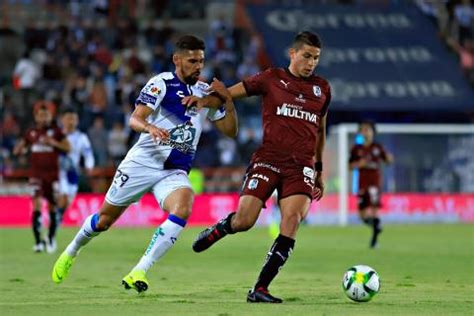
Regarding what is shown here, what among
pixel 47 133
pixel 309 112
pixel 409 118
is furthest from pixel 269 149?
pixel 409 118

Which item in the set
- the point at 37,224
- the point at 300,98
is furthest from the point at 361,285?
the point at 37,224

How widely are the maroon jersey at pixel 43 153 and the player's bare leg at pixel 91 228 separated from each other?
7717 millimetres

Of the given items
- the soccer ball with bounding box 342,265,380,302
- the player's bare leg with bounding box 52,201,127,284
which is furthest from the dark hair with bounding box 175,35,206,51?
the soccer ball with bounding box 342,265,380,302

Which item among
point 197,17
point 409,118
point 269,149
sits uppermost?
point 197,17

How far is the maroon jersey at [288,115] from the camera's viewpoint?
11.5 m

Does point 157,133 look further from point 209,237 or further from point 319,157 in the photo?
point 319,157

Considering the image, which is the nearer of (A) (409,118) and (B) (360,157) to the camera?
(B) (360,157)

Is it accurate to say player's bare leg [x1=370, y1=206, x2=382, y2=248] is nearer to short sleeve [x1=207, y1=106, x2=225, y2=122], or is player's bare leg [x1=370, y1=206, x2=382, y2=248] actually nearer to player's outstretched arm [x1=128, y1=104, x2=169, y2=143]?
short sleeve [x1=207, y1=106, x2=225, y2=122]

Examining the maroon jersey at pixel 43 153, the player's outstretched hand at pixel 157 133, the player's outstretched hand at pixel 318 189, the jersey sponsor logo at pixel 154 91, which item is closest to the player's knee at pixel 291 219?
the player's outstretched hand at pixel 318 189

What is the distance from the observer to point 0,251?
19.7 meters

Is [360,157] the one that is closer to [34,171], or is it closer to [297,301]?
[34,171]

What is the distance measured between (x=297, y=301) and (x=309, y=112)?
1.78 metres

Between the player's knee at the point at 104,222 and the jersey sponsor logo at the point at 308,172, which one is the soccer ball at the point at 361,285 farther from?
the player's knee at the point at 104,222

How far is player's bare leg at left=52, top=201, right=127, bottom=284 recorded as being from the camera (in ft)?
39.9
